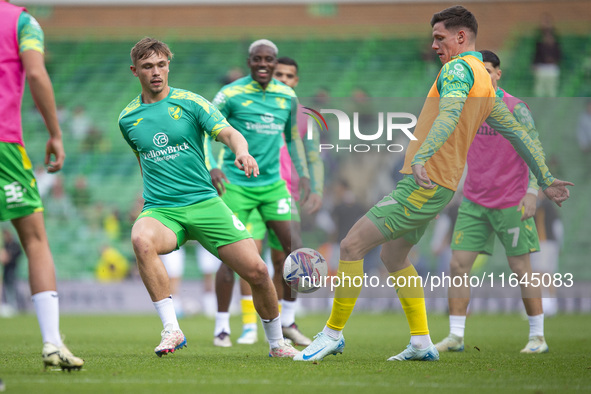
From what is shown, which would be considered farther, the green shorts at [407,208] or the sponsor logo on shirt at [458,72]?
the green shorts at [407,208]

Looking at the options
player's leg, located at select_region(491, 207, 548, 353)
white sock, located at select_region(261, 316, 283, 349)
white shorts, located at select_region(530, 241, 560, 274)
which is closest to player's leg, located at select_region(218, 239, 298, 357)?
white sock, located at select_region(261, 316, 283, 349)

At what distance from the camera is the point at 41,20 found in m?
26.2

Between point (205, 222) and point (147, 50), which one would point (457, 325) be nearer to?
point (205, 222)

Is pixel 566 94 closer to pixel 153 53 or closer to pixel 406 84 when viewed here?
pixel 406 84

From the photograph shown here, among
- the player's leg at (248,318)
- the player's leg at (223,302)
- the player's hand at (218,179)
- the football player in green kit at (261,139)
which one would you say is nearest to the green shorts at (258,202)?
the football player in green kit at (261,139)

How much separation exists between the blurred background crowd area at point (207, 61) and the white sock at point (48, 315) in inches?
478

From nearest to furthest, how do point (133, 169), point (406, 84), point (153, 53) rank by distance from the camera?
point (153, 53), point (133, 169), point (406, 84)

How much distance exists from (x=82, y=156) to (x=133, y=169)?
4.65 feet

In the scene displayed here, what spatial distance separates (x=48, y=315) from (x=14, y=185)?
0.85m

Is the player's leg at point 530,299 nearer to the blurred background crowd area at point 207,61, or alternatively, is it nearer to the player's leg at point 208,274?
the player's leg at point 208,274

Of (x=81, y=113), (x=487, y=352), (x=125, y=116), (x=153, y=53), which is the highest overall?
(x=81, y=113)

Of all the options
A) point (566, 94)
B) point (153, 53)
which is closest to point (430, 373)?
point (153, 53)

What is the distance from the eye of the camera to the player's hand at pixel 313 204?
7.55 meters

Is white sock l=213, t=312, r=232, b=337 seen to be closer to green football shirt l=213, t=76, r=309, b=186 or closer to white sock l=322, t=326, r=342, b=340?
green football shirt l=213, t=76, r=309, b=186
